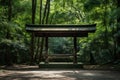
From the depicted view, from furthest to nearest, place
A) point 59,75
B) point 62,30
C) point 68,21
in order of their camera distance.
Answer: point 68,21 → point 62,30 → point 59,75

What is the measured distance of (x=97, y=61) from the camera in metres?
23.2

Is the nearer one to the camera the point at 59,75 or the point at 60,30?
the point at 59,75

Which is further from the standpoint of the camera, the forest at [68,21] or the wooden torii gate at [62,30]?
the wooden torii gate at [62,30]

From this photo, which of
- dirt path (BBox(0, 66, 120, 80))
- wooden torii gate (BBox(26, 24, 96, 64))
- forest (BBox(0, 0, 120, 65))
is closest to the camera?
dirt path (BBox(0, 66, 120, 80))

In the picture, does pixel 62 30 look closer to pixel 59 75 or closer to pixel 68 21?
pixel 59 75

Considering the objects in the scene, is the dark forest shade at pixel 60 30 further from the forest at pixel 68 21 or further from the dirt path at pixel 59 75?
the dirt path at pixel 59 75

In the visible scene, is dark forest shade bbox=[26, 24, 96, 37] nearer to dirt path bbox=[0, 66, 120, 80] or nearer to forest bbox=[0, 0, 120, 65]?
forest bbox=[0, 0, 120, 65]

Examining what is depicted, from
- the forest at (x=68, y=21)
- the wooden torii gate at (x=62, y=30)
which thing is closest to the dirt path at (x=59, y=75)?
the forest at (x=68, y=21)

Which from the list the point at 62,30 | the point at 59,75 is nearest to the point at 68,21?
the point at 62,30

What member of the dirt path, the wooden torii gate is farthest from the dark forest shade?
the dirt path

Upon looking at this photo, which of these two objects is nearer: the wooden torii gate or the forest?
the forest

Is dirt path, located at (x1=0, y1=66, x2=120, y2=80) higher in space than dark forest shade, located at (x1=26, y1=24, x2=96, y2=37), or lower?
lower

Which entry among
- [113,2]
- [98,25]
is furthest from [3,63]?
[113,2]

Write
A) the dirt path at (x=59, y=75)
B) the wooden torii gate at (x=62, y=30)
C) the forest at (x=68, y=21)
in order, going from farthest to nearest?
the wooden torii gate at (x=62, y=30), the forest at (x=68, y=21), the dirt path at (x=59, y=75)
